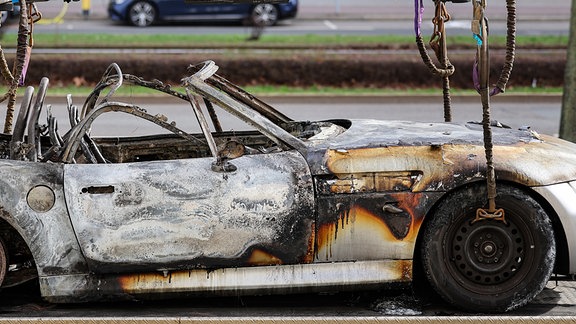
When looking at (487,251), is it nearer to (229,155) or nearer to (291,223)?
(291,223)

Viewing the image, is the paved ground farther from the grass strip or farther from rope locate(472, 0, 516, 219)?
rope locate(472, 0, 516, 219)

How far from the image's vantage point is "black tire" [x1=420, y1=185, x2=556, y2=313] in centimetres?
639

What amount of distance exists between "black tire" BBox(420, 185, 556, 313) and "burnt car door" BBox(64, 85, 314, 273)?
0.82m

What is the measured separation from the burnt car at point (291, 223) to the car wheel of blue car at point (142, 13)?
22765 mm

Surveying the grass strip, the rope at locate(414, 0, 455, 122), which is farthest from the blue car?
the rope at locate(414, 0, 455, 122)

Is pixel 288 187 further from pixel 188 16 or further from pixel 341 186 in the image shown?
pixel 188 16

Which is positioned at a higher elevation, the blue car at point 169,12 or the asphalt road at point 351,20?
the blue car at point 169,12

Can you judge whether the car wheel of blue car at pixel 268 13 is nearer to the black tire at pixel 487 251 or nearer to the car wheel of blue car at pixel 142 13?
the car wheel of blue car at pixel 142 13

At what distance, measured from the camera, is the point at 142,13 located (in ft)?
94.2

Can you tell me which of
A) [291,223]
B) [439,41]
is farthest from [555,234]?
[439,41]

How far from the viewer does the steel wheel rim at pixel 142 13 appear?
28719 millimetres

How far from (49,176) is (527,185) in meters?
2.99

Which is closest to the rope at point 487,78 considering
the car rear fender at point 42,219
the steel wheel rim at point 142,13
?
the car rear fender at point 42,219

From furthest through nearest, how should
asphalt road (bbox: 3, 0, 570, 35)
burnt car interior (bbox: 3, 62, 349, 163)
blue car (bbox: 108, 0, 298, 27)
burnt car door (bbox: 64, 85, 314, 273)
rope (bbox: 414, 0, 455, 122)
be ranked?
blue car (bbox: 108, 0, 298, 27) → asphalt road (bbox: 3, 0, 570, 35) → rope (bbox: 414, 0, 455, 122) → burnt car interior (bbox: 3, 62, 349, 163) → burnt car door (bbox: 64, 85, 314, 273)
